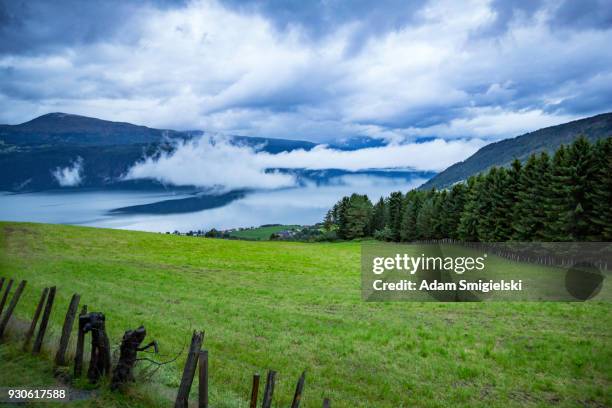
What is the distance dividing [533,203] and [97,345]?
62.5 meters

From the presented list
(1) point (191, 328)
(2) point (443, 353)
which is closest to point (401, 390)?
(2) point (443, 353)

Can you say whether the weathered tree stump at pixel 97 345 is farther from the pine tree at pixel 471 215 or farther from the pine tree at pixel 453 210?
the pine tree at pixel 453 210

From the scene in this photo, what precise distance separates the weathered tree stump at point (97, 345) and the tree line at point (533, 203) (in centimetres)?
5707

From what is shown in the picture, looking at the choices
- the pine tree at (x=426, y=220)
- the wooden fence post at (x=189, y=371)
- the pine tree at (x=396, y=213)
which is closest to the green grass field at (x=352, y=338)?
the wooden fence post at (x=189, y=371)

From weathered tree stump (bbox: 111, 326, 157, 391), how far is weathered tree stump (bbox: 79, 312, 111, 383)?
0.53 meters

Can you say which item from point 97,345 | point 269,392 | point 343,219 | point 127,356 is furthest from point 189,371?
point 343,219

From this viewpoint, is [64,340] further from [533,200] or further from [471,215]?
[471,215]

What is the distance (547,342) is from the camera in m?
15.9

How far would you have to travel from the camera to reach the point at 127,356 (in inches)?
349

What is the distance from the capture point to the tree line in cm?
4912

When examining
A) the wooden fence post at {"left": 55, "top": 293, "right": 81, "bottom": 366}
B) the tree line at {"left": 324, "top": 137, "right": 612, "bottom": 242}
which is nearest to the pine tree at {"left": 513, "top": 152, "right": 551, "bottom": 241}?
the tree line at {"left": 324, "top": 137, "right": 612, "bottom": 242}

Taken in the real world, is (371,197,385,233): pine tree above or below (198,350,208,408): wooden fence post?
above

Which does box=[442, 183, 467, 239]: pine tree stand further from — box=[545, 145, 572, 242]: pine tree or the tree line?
box=[545, 145, 572, 242]: pine tree

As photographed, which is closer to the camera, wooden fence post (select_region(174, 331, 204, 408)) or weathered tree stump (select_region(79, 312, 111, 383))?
wooden fence post (select_region(174, 331, 204, 408))
